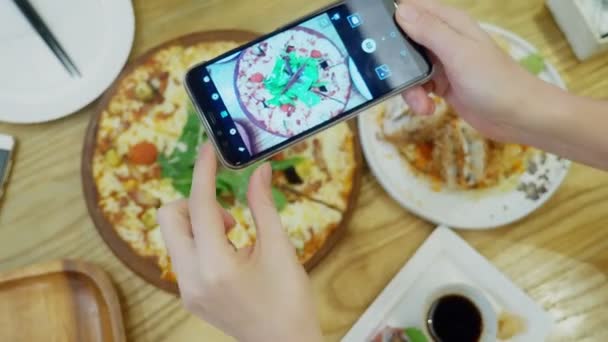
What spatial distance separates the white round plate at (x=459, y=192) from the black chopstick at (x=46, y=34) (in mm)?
525

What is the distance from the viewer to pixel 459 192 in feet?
3.17

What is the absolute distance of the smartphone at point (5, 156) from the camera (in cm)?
96

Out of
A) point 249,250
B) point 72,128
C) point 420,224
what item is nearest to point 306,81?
point 249,250

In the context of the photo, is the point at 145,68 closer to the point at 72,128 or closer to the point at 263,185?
the point at 72,128

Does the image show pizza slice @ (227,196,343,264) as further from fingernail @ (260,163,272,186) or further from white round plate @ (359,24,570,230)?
fingernail @ (260,163,272,186)

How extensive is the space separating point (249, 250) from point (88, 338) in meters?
0.41

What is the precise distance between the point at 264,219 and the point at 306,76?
229 millimetres

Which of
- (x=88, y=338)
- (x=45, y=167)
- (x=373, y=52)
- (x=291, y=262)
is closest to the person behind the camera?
(x=291, y=262)

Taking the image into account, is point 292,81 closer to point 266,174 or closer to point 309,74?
point 309,74

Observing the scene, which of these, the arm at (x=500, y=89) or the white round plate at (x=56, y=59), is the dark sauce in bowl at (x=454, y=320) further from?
the white round plate at (x=56, y=59)

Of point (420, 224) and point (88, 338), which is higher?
point (88, 338)

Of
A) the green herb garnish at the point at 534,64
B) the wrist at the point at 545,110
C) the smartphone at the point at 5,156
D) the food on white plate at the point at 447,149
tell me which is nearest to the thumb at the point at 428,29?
the wrist at the point at 545,110

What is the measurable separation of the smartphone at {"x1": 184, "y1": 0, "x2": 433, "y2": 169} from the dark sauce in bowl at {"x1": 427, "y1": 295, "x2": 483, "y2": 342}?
1.12ft

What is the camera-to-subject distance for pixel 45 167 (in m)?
0.99
